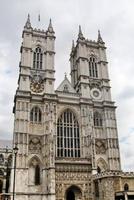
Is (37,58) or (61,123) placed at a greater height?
(37,58)

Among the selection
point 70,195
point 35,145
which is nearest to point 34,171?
point 35,145

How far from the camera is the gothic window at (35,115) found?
3884cm

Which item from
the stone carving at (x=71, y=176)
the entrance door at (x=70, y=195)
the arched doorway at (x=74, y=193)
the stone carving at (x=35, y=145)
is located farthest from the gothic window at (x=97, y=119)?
the entrance door at (x=70, y=195)

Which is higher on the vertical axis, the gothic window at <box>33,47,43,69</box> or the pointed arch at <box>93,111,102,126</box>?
the gothic window at <box>33,47,43,69</box>

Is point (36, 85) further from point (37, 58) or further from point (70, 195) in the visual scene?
point (70, 195)

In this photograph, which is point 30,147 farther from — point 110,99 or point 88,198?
point 110,99

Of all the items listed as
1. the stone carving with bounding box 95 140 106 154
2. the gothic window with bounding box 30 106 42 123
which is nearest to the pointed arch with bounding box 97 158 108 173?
the stone carving with bounding box 95 140 106 154

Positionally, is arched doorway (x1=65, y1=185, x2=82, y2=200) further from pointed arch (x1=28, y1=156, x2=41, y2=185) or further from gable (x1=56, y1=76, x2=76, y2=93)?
gable (x1=56, y1=76, x2=76, y2=93)

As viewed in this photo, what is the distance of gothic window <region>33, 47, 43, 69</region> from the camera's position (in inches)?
1713

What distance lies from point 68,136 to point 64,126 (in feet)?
5.51

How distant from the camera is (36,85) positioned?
4156 centimetres

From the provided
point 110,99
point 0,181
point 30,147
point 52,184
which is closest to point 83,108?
point 110,99

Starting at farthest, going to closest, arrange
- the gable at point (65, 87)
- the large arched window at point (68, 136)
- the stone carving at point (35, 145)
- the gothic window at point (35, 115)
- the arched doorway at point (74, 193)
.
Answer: the gable at point (65, 87) → the gothic window at point (35, 115) → the large arched window at point (68, 136) → the stone carving at point (35, 145) → the arched doorway at point (74, 193)

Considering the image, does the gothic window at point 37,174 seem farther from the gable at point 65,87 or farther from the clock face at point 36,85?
the gable at point 65,87
